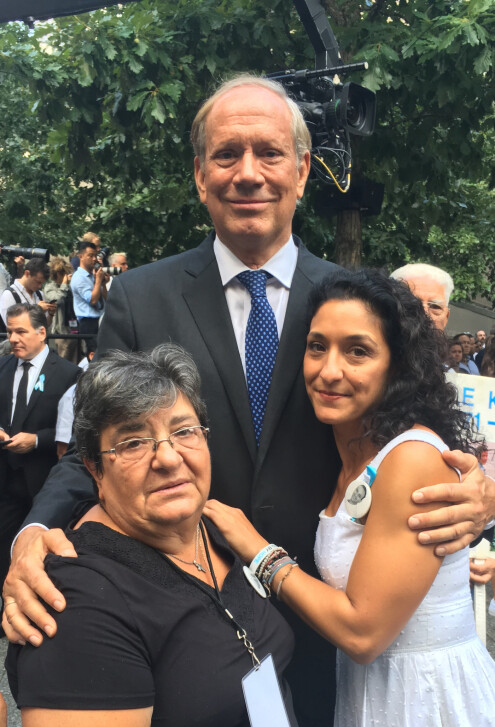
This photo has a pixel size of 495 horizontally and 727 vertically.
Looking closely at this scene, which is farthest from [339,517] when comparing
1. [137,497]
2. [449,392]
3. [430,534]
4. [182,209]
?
[182,209]

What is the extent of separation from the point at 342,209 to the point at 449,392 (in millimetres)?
5488

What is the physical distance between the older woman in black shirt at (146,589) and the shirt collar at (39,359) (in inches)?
139

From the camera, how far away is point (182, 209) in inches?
348

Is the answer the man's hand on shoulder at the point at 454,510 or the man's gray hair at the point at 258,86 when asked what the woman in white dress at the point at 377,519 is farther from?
the man's gray hair at the point at 258,86

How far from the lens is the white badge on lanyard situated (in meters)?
1.51

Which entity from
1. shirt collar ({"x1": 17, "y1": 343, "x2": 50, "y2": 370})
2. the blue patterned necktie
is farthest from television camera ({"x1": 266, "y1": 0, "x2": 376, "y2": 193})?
the blue patterned necktie

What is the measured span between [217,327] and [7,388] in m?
3.49

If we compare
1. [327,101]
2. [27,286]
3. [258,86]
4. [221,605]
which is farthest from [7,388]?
[221,605]

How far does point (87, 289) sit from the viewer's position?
7809 mm

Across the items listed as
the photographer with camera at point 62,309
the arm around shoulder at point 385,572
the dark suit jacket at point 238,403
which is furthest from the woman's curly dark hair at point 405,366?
the photographer with camera at point 62,309

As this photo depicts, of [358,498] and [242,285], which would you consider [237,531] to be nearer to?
[358,498]

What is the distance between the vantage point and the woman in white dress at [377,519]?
1718 millimetres

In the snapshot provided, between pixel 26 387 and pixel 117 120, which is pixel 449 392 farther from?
pixel 117 120

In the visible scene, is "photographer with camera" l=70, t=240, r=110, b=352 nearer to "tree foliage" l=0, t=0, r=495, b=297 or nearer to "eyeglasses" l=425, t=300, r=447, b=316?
"tree foliage" l=0, t=0, r=495, b=297
